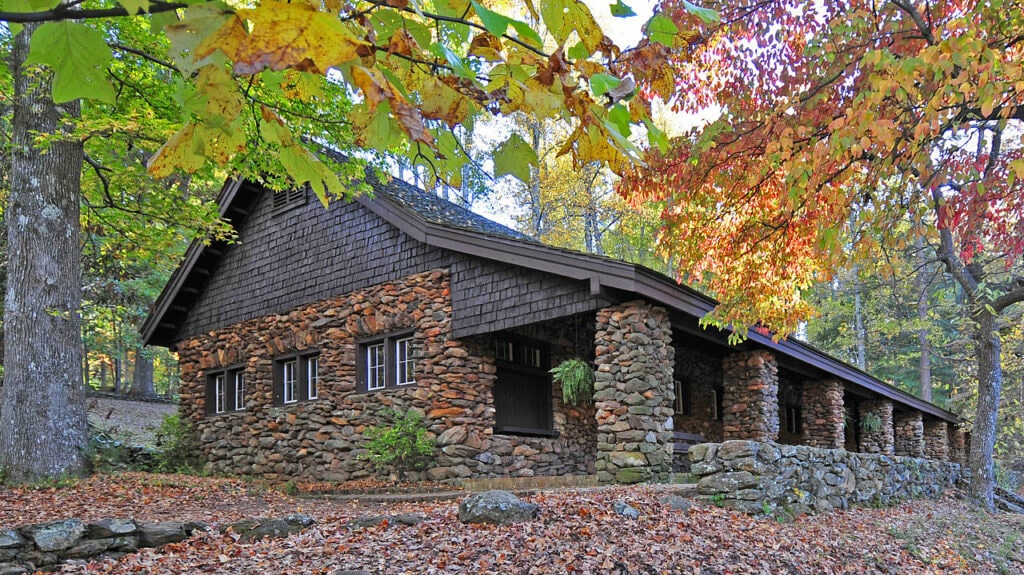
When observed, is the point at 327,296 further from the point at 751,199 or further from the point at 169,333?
the point at 751,199

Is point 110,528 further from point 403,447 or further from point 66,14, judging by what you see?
point 403,447

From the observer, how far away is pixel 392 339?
1216 centimetres

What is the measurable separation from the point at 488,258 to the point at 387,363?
105 inches

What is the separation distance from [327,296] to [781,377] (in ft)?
33.1

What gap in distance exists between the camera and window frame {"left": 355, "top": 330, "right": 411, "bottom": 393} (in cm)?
1179

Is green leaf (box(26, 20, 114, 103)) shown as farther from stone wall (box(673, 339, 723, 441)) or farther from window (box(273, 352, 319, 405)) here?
stone wall (box(673, 339, 723, 441))

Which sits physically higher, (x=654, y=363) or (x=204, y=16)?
(x=204, y=16)

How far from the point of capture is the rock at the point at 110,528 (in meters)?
5.74

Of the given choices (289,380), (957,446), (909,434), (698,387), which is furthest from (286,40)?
(957,446)

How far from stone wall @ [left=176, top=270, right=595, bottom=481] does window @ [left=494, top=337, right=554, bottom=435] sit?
32cm

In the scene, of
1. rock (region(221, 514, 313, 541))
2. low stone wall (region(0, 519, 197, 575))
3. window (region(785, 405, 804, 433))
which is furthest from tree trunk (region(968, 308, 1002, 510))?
low stone wall (region(0, 519, 197, 575))

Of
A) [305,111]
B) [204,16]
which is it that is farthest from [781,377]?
[204,16]

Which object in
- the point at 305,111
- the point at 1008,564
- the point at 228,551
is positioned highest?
the point at 305,111

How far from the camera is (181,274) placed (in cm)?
1516
